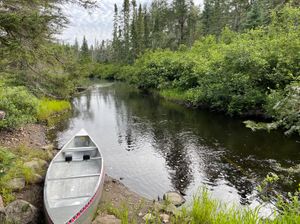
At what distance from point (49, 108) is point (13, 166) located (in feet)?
49.1

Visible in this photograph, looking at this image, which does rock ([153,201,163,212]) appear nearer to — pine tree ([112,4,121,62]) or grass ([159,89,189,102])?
grass ([159,89,189,102])

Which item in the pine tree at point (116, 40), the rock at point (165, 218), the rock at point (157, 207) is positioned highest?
the pine tree at point (116, 40)

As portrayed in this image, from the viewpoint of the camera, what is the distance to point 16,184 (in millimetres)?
7508

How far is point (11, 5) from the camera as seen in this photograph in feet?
17.5

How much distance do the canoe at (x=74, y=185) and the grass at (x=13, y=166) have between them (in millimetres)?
737

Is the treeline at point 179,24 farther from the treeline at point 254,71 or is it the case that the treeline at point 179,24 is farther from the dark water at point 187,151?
the dark water at point 187,151

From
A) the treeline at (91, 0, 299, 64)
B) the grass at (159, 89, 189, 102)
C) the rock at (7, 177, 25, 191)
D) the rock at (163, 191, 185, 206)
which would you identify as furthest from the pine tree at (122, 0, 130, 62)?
the rock at (7, 177, 25, 191)

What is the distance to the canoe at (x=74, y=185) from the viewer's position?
593 cm

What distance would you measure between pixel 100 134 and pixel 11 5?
11.3 metres

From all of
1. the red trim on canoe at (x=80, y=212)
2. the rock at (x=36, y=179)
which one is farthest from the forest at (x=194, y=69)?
the red trim on canoe at (x=80, y=212)

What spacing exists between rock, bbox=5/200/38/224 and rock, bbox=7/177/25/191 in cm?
132

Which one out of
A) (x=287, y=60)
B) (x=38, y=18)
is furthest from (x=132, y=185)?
(x=287, y=60)

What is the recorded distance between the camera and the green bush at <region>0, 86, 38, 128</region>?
11.8 meters

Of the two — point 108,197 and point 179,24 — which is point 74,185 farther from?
point 179,24
